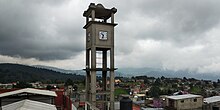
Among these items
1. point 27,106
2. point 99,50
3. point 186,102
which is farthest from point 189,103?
point 27,106

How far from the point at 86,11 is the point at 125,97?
10.2m

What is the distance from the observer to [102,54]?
15344 millimetres

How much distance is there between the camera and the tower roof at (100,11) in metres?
14.4

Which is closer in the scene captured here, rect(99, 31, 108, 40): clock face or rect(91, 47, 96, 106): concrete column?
rect(91, 47, 96, 106): concrete column

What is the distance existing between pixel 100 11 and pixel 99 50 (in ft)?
8.95

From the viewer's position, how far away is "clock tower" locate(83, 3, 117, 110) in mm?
14156

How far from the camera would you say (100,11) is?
Result: 1495cm

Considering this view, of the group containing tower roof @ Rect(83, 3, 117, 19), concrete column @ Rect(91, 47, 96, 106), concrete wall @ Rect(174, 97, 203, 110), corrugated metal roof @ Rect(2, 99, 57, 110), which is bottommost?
concrete wall @ Rect(174, 97, 203, 110)

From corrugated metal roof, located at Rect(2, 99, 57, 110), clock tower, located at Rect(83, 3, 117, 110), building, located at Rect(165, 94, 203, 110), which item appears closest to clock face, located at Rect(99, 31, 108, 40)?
clock tower, located at Rect(83, 3, 117, 110)

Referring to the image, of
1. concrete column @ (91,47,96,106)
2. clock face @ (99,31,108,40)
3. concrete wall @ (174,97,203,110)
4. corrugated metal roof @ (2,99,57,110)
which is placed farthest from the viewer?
concrete wall @ (174,97,203,110)

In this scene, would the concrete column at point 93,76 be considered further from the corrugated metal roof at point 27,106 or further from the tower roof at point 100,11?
the corrugated metal roof at point 27,106

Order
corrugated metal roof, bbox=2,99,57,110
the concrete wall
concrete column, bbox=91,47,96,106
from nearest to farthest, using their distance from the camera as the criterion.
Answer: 1. corrugated metal roof, bbox=2,99,57,110
2. concrete column, bbox=91,47,96,106
3. the concrete wall

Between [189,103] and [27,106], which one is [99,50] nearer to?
[27,106]

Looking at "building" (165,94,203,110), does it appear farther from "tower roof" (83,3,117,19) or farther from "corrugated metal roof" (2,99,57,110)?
"corrugated metal roof" (2,99,57,110)
